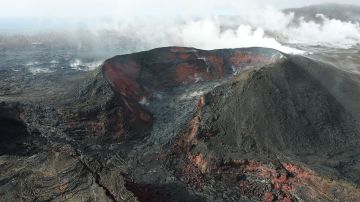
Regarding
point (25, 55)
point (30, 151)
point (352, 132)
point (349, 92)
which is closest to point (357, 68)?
point (349, 92)

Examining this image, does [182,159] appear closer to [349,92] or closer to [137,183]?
[137,183]

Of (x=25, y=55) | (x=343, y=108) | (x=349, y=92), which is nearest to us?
(x=343, y=108)

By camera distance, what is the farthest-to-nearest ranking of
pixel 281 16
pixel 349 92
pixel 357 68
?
pixel 281 16
pixel 357 68
pixel 349 92


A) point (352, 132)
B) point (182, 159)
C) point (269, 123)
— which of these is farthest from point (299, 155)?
point (182, 159)

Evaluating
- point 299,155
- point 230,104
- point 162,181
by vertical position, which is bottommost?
point 162,181

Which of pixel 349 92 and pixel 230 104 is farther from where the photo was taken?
pixel 349 92

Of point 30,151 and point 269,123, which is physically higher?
point 269,123
